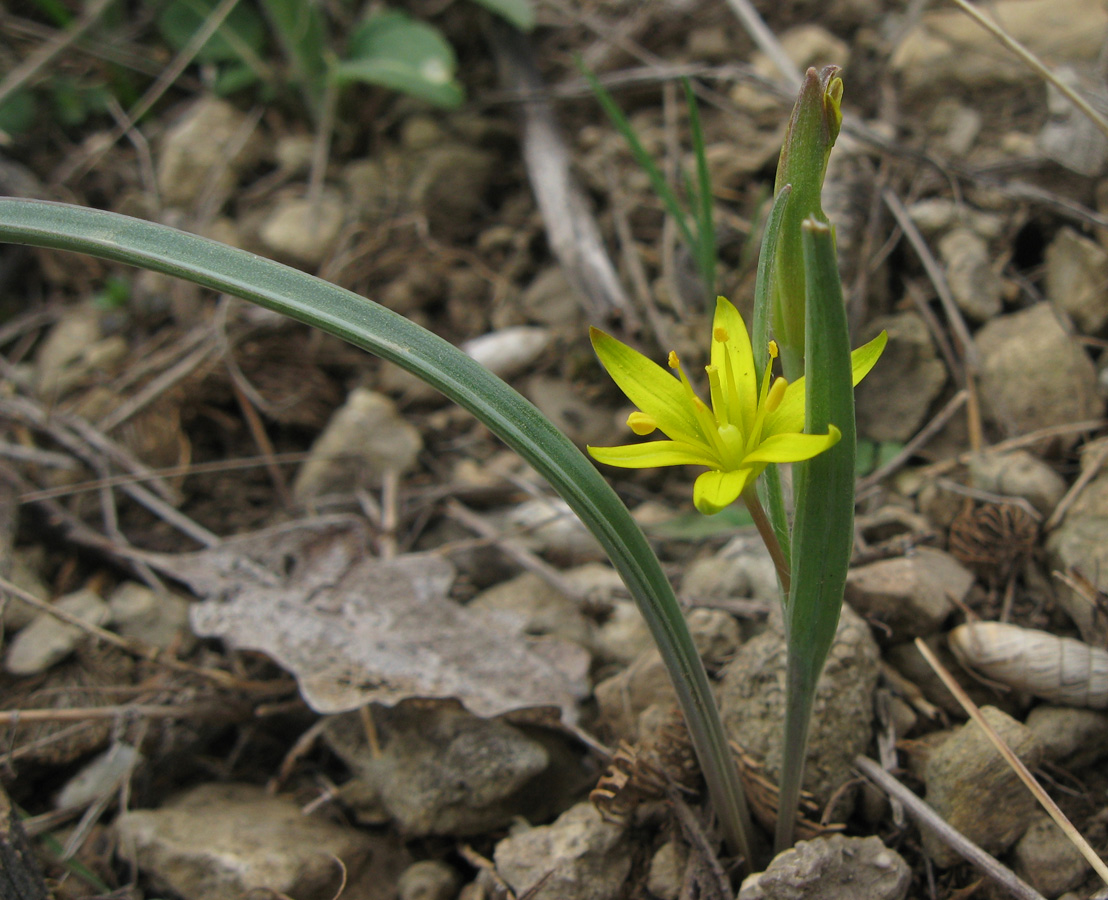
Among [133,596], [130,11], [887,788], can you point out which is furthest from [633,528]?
[130,11]

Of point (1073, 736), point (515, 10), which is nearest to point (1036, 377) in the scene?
point (1073, 736)

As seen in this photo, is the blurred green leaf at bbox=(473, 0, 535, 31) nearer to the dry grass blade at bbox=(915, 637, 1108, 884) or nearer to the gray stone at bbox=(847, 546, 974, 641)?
the gray stone at bbox=(847, 546, 974, 641)

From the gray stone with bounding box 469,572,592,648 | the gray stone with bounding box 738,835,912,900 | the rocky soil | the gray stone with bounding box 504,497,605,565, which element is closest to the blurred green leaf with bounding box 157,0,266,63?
the rocky soil

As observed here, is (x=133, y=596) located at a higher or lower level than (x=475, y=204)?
lower

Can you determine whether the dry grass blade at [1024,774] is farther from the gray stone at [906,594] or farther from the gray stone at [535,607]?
the gray stone at [535,607]

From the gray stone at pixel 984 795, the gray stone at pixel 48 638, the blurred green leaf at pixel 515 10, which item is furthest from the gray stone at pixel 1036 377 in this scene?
the gray stone at pixel 48 638

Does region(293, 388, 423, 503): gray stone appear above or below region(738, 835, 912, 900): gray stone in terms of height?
above

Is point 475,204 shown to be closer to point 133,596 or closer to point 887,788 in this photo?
point 133,596
